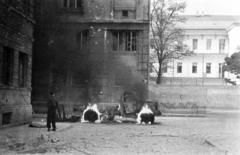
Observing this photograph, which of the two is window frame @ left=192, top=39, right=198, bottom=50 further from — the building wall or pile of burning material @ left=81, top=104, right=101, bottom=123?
pile of burning material @ left=81, top=104, right=101, bottom=123

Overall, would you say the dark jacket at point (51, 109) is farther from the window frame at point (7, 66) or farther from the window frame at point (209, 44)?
the window frame at point (209, 44)

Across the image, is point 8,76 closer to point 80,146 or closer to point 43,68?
point 80,146

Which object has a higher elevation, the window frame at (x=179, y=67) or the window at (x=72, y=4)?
the window at (x=72, y=4)

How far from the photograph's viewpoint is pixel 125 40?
133 feet

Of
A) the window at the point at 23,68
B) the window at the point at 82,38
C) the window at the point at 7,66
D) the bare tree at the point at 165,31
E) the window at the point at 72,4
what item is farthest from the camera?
the bare tree at the point at 165,31

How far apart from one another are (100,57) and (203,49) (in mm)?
41013

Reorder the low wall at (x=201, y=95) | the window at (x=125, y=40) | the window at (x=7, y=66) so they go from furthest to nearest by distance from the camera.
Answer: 1. the low wall at (x=201, y=95)
2. the window at (x=125, y=40)
3. the window at (x=7, y=66)

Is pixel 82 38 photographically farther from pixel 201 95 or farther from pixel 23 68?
pixel 201 95

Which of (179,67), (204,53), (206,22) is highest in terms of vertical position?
(206,22)

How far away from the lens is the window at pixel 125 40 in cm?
4035

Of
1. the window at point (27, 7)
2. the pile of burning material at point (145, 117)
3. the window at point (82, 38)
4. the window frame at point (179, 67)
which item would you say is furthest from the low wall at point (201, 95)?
the window at point (27, 7)

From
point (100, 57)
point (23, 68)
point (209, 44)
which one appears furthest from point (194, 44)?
point (23, 68)

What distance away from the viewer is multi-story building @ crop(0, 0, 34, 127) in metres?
19.9

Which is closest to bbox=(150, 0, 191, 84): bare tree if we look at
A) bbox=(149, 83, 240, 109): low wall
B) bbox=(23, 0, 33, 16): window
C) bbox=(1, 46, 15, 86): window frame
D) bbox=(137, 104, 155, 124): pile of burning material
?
bbox=(149, 83, 240, 109): low wall
